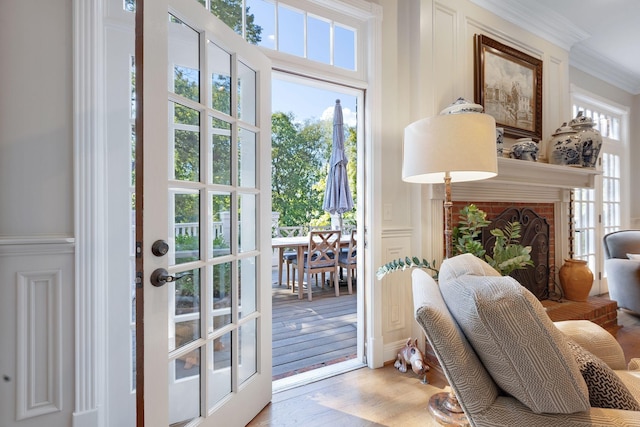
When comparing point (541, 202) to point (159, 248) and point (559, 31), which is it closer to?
point (559, 31)

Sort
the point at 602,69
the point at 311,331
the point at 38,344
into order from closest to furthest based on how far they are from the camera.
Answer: the point at 38,344, the point at 311,331, the point at 602,69

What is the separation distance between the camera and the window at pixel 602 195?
3854mm

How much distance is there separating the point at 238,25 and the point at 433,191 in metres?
1.69

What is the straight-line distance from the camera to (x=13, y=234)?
4.00 feet

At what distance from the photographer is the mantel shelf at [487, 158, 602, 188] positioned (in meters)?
2.53

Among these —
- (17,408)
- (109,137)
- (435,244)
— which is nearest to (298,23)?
(109,137)

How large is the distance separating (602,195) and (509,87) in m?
2.56

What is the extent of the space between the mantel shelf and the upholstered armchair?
31.7 inches

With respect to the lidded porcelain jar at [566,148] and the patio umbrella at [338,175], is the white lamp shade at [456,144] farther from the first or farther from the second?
the patio umbrella at [338,175]

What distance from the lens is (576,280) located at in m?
2.94

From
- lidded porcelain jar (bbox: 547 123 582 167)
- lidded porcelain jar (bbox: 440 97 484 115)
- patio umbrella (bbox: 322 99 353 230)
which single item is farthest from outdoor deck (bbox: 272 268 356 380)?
lidded porcelain jar (bbox: 547 123 582 167)

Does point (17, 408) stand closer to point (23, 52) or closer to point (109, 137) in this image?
point (109, 137)

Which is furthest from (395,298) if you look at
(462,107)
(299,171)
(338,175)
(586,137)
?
(299,171)

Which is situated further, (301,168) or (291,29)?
(301,168)
